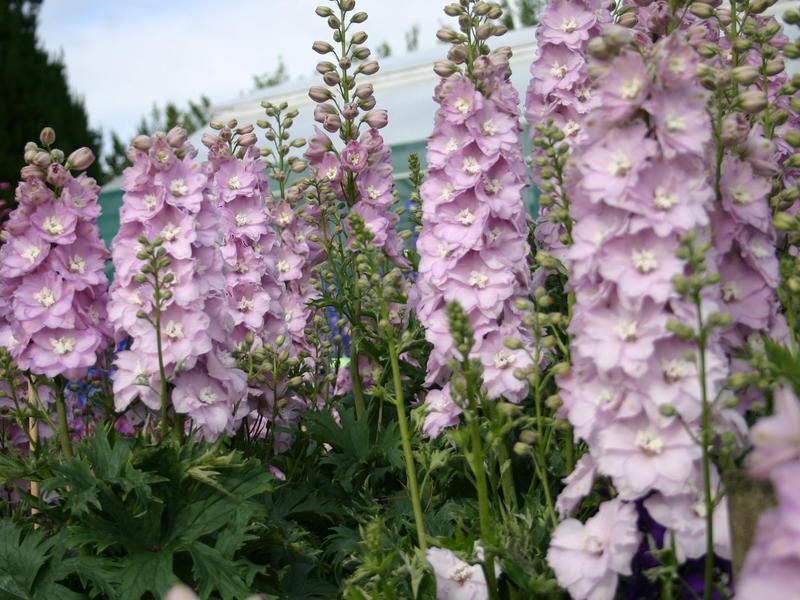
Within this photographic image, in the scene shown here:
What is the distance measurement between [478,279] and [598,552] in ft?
2.61

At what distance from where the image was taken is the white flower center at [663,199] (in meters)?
1.75

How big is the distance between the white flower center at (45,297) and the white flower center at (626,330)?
1541 mm

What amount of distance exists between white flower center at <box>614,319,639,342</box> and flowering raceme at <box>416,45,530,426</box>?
2.11 feet

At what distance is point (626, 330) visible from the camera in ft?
5.85

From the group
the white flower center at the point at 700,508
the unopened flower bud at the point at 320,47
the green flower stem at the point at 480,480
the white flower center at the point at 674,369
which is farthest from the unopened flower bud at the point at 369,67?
the white flower center at the point at 700,508

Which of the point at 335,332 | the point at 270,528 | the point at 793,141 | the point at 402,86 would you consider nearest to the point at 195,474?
the point at 270,528

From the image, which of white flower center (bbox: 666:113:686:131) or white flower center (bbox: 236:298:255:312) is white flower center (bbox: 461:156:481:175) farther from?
white flower center (bbox: 236:298:255:312)

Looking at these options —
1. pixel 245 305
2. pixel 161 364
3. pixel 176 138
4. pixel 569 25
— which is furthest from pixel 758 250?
pixel 245 305

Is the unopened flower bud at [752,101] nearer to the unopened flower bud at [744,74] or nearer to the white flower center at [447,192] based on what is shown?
the unopened flower bud at [744,74]

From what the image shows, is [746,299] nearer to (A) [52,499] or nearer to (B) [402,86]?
(A) [52,499]

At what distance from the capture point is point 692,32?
84.4 inches

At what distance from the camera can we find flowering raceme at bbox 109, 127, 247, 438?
257 centimetres

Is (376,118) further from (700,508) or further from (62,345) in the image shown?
(700,508)

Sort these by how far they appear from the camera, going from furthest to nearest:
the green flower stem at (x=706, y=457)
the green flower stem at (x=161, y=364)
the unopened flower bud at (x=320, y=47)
A: the unopened flower bud at (x=320, y=47) < the green flower stem at (x=161, y=364) < the green flower stem at (x=706, y=457)
